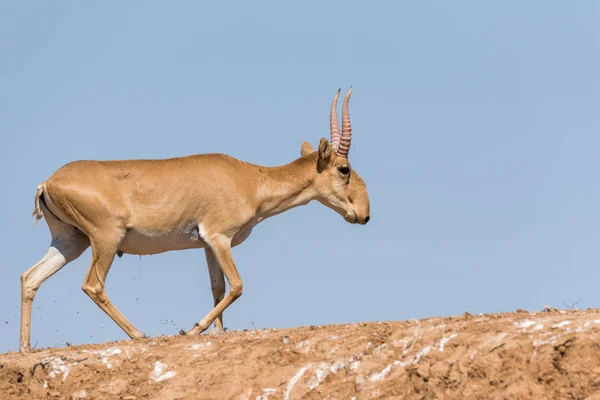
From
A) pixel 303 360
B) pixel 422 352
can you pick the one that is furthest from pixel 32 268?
pixel 422 352

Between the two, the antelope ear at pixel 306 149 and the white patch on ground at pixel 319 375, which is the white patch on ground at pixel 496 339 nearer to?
the white patch on ground at pixel 319 375

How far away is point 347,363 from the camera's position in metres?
11.1

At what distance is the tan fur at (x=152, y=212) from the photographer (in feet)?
49.6

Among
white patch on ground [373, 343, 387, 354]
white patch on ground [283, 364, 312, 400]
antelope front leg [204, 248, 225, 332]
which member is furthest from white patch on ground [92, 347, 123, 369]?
white patch on ground [373, 343, 387, 354]

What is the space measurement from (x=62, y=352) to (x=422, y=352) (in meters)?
5.43

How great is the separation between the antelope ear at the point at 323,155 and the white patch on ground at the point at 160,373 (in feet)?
18.3

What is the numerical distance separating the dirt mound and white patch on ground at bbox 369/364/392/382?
0.01 m

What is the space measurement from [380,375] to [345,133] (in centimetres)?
711

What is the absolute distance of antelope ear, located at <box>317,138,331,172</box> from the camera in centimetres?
1683

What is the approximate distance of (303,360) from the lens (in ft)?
38.2

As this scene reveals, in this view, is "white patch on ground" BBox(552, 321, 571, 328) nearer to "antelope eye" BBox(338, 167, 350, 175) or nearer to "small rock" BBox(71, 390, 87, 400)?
"small rock" BBox(71, 390, 87, 400)

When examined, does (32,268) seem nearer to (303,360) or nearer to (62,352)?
(62,352)

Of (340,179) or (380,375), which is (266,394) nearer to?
(380,375)

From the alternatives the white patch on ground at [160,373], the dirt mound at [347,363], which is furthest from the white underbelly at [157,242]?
the white patch on ground at [160,373]
